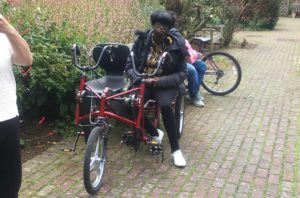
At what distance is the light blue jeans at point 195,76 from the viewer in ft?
22.7

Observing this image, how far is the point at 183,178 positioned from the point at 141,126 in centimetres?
71

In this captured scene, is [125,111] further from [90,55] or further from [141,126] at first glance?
[90,55]

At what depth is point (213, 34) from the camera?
1319cm

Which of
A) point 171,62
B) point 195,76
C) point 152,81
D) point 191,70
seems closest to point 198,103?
point 195,76

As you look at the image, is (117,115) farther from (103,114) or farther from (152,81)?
(152,81)

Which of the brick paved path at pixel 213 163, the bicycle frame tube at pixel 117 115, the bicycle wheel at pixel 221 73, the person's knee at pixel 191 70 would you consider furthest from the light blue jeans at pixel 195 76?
the bicycle frame tube at pixel 117 115

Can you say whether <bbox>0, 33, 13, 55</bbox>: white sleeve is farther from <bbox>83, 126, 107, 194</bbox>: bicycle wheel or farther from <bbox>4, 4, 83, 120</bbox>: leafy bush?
<bbox>4, 4, 83, 120</bbox>: leafy bush

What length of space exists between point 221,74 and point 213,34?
18.5 ft

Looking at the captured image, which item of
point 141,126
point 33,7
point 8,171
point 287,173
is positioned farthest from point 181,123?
point 8,171

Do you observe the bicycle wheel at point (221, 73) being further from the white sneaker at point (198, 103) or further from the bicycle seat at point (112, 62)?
the bicycle seat at point (112, 62)

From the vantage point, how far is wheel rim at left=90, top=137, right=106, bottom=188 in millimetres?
4119

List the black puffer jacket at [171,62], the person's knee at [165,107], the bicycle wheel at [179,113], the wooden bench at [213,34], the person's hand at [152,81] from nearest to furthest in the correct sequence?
the person's hand at [152,81], the person's knee at [165,107], the black puffer jacket at [171,62], the bicycle wheel at [179,113], the wooden bench at [213,34]

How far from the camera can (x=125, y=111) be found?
15.2 feet

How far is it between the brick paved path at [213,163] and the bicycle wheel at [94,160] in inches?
4.9
